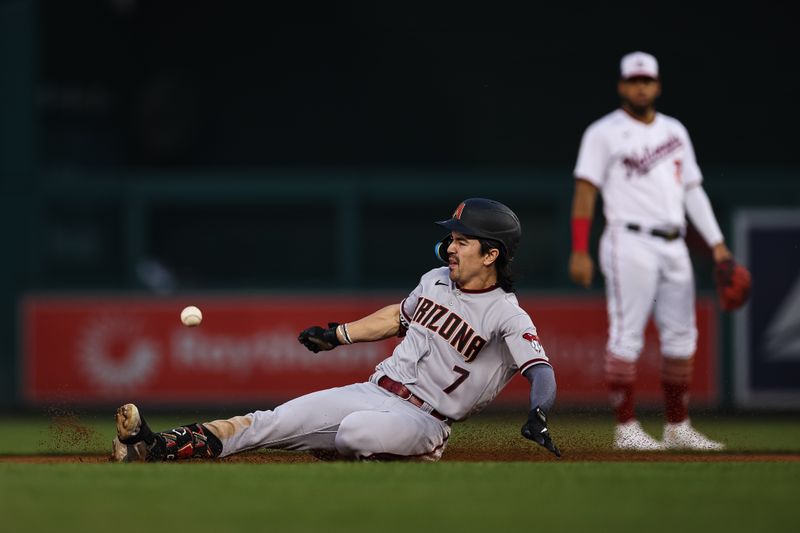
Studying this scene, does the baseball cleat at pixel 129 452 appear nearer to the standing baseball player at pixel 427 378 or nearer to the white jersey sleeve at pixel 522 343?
the standing baseball player at pixel 427 378

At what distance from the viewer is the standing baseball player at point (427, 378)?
5.66 m

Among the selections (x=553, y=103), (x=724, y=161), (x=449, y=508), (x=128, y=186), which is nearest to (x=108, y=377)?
(x=128, y=186)

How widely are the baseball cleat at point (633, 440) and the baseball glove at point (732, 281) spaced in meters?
0.96

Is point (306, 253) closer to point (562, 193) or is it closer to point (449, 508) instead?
point (562, 193)

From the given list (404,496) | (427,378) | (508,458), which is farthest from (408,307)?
(404,496)

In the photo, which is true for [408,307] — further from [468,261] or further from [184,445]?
[184,445]

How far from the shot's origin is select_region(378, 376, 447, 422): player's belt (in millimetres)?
5844

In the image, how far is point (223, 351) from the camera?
401 inches

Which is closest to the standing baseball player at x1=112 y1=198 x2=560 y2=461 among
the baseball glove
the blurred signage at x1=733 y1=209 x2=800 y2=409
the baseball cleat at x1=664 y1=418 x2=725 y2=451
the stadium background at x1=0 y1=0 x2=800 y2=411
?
the baseball cleat at x1=664 y1=418 x2=725 y2=451

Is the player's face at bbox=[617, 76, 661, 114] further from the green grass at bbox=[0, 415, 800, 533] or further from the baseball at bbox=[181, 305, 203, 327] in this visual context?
the baseball at bbox=[181, 305, 203, 327]

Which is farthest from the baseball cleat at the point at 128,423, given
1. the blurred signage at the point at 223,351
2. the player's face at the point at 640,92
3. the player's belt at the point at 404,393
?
the blurred signage at the point at 223,351

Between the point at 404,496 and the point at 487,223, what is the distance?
148cm

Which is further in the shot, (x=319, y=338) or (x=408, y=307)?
(x=408, y=307)

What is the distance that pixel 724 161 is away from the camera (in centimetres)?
1117
